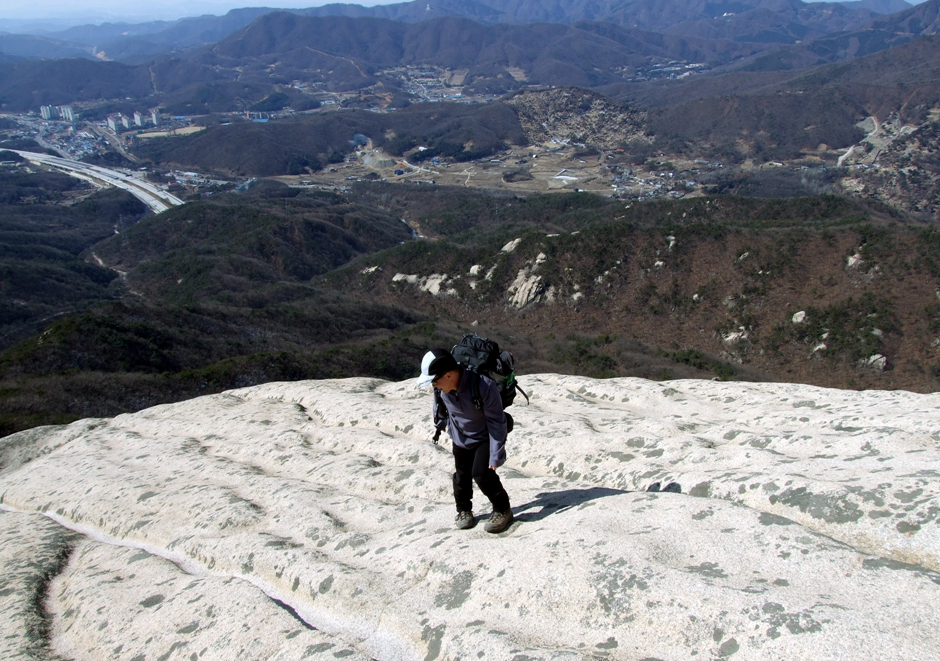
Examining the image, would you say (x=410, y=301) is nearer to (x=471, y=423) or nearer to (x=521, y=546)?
(x=471, y=423)

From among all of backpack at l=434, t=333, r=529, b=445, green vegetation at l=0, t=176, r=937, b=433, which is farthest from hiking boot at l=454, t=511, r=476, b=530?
green vegetation at l=0, t=176, r=937, b=433

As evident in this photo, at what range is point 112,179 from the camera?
148250 mm

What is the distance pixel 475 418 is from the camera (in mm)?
6934

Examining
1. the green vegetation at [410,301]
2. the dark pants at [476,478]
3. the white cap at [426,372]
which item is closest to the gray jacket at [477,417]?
the dark pants at [476,478]

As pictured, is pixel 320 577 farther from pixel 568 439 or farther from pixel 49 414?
pixel 49 414

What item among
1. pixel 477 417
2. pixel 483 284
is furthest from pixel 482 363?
pixel 483 284

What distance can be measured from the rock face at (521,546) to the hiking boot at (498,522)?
16 centimetres

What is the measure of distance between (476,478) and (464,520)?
97 centimetres

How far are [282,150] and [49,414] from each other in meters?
165

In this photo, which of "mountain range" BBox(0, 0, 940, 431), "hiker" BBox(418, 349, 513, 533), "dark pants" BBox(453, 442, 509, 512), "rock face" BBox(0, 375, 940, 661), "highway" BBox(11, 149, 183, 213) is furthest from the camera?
"highway" BBox(11, 149, 183, 213)

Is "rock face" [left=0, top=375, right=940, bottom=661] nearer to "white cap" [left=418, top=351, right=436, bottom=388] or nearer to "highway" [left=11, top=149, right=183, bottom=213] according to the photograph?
"white cap" [left=418, top=351, right=436, bottom=388]

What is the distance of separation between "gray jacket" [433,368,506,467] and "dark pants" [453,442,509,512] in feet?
0.35

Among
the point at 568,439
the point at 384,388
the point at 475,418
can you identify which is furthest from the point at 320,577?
the point at 384,388

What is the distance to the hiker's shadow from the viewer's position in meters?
8.04
